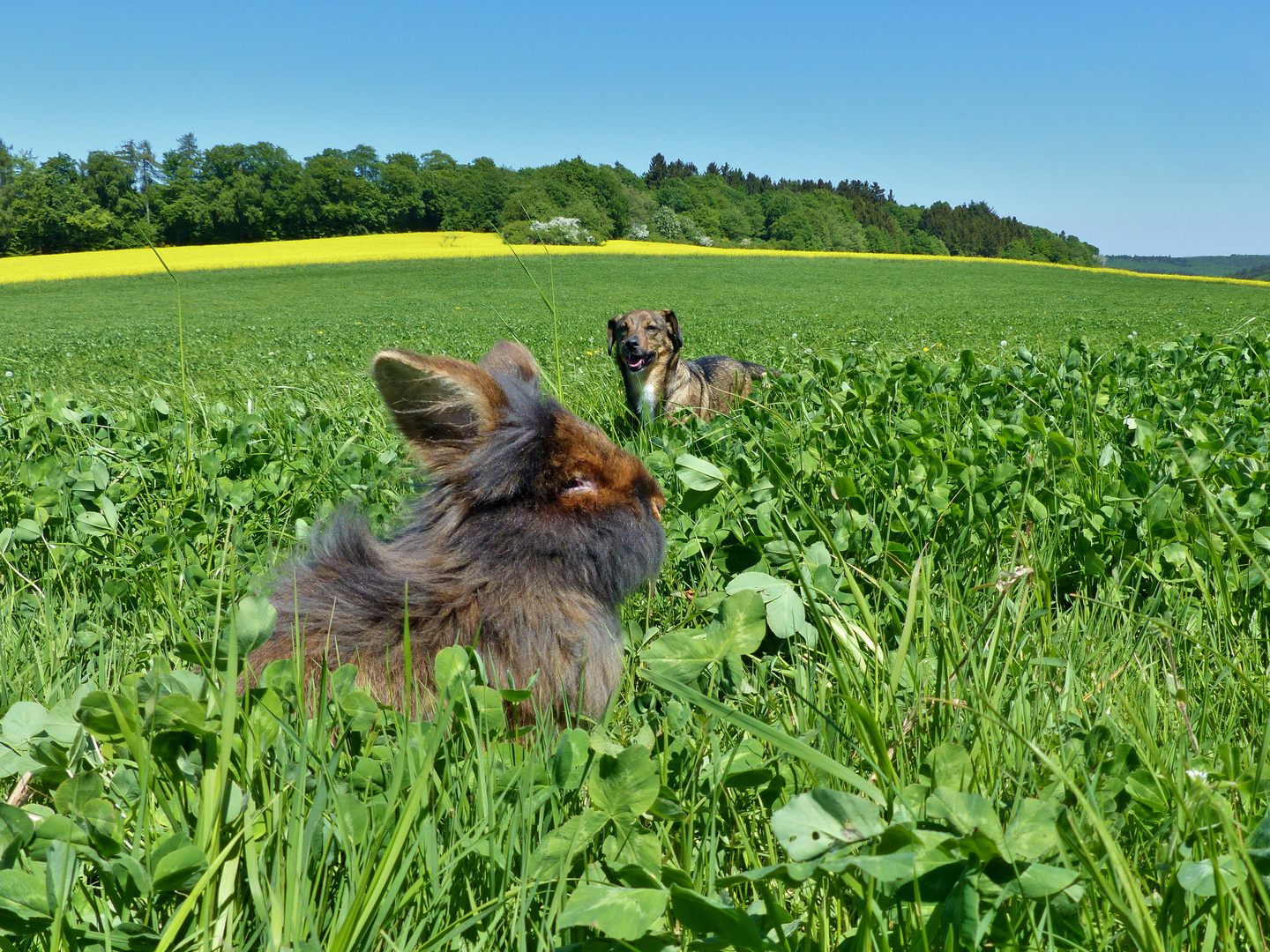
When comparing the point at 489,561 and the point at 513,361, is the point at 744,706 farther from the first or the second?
the point at 513,361

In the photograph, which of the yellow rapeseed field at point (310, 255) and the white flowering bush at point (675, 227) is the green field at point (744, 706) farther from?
the white flowering bush at point (675, 227)

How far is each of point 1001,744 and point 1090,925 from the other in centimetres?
43

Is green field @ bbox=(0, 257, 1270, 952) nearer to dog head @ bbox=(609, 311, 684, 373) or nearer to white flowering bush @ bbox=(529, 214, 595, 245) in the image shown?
white flowering bush @ bbox=(529, 214, 595, 245)

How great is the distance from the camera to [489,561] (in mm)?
2195

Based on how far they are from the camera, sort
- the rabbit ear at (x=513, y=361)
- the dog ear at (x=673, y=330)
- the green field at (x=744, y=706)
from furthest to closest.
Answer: the dog ear at (x=673, y=330) < the rabbit ear at (x=513, y=361) < the green field at (x=744, y=706)

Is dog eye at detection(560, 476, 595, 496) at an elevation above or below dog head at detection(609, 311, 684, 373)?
below

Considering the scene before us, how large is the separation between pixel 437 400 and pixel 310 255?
209 feet

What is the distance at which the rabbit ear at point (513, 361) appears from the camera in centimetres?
281

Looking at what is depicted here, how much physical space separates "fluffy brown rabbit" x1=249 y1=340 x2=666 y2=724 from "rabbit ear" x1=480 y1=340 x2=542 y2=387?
37cm

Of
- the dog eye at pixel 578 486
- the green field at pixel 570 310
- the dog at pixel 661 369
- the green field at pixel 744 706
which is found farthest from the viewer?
the green field at pixel 570 310

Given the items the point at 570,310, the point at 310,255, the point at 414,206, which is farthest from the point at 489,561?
the point at 414,206

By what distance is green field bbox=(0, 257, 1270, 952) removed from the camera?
1.23m

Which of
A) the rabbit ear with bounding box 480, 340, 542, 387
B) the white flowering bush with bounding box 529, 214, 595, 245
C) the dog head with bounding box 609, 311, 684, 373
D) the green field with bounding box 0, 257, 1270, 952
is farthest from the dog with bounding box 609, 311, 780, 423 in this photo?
the rabbit ear with bounding box 480, 340, 542, 387

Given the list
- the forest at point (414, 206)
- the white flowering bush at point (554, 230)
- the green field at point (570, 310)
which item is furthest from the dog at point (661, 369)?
the forest at point (414, 206)
